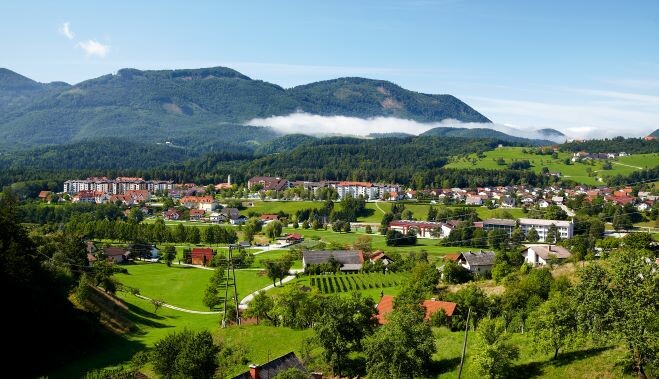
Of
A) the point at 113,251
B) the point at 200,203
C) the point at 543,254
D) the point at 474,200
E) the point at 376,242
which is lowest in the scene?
the point at 376,242

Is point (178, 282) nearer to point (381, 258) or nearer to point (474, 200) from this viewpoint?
point (381, 258)

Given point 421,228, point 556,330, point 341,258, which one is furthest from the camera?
point 421,228

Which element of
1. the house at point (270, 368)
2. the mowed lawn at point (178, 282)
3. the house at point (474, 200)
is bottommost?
the mowed lawn at point (178, 282)

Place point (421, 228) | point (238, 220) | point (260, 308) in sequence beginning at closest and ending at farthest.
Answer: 1. point (260, 308)
2. point (421, 228)
3. point (238, 220)

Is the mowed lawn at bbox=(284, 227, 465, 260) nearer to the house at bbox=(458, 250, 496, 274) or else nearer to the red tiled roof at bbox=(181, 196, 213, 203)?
the house at bbox=(458, 250, 496, 274)

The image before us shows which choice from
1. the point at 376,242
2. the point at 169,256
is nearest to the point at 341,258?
the point at 376,242

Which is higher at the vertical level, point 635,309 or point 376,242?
point 635,309

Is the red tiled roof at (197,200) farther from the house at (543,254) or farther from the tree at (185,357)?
the tree at (185,357)

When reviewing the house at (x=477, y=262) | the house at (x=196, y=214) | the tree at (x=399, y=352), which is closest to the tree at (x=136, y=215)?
the house at (x=196, y=214)
